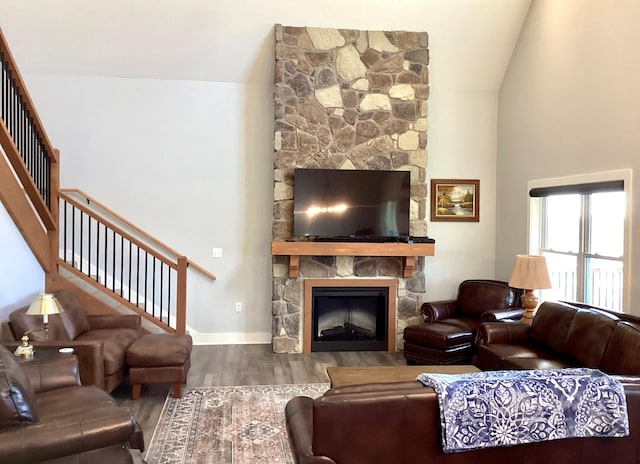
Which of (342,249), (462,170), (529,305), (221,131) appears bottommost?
(529,305)

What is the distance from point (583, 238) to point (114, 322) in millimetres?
4583

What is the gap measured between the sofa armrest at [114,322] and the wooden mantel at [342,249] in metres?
1.58

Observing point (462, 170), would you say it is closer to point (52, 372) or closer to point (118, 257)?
point (118, 257)

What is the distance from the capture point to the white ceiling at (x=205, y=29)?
17.1 feet

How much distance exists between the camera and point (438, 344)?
15.9ft

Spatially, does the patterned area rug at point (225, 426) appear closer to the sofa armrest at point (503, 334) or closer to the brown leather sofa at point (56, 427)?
the brown leather sofa at point (56, 427)

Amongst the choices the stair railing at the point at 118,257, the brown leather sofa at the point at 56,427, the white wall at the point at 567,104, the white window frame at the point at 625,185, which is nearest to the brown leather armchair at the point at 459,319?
the white wall at the point at 567,104

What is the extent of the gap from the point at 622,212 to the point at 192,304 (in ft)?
15.1

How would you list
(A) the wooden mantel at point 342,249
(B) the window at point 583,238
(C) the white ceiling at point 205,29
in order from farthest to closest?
1. (A) the wooden mantel at point 342,249
2. (C) the white ceiling at point 205,29
3. (B) the window at point 583,238

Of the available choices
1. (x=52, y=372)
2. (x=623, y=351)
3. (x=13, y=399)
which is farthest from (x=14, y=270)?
(x=623, y=351)

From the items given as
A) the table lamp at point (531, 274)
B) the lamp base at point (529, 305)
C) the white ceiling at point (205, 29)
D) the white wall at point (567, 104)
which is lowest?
the lamp base at point (529, 305)

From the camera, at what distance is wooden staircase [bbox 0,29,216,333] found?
4.35 metres

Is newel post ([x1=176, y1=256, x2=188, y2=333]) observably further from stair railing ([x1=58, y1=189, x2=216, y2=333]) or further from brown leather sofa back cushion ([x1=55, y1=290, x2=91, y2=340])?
brown leather sofa back cushion ([x1=55, y1=290, x2=91, y2=340])

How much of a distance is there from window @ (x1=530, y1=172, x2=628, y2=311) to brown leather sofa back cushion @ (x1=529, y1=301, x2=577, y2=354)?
1.69ft
